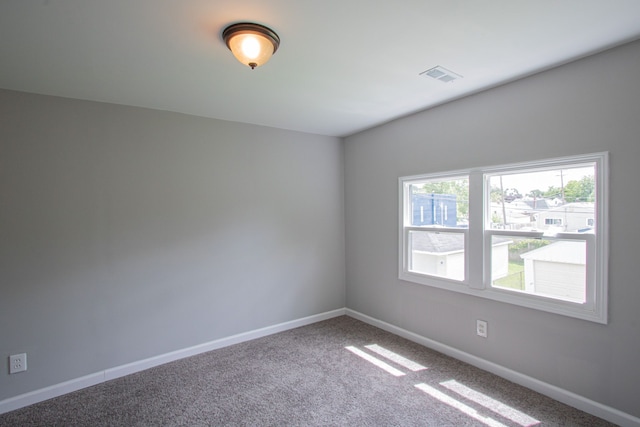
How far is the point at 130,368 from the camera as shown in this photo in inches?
115

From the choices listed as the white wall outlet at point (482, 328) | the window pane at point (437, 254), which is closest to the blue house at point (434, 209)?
the window pane at point (437, 254)

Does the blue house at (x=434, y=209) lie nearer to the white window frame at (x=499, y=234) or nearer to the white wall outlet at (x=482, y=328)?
the white window frame at (x=499, y=234)

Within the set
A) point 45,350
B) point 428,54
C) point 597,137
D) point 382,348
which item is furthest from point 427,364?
point 45,350

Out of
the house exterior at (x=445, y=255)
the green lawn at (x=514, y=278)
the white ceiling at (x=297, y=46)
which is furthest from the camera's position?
the house exterior at (x=445, y=255)

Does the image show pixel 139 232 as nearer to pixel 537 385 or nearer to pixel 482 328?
pixel 482 328

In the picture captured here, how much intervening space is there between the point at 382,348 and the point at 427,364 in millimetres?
513

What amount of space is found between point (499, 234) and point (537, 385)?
1.22 m

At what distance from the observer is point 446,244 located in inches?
129

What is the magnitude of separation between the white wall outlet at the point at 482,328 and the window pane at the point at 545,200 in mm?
868

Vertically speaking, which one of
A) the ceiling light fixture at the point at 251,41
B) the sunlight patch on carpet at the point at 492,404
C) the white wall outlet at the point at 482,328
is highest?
the ceiling light fixture at the point at 251,41

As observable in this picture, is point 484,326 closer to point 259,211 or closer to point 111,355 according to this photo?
point 259,211

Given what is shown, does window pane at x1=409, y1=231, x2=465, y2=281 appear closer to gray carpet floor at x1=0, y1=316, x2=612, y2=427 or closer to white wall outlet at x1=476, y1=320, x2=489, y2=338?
white wall outlet at x1=476, y1=320, x2=489, y2=338

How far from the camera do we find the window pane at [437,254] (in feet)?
10.4

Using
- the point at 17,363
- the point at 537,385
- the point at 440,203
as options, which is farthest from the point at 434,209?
the point at 17,363
